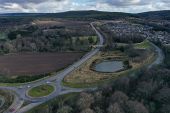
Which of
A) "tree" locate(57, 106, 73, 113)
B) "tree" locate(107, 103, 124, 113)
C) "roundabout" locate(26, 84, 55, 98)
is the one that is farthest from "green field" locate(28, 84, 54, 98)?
"tree" locate(107, 103, 124, 113)

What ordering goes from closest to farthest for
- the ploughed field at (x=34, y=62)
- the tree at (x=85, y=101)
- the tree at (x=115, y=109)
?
1. the tree at (x=115, y=109)
2. the tree at (x=85, y=101)
3. the ploughed field at (x=34, y=62)

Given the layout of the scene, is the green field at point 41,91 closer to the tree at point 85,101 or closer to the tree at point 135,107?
the tree at point 85,101

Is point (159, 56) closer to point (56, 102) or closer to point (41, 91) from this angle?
point (41, 91)

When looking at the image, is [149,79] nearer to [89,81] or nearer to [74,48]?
[89,81]

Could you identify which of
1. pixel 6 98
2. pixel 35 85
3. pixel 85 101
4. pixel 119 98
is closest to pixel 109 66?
pixel 35 85

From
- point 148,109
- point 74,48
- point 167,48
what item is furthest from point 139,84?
point 74,48

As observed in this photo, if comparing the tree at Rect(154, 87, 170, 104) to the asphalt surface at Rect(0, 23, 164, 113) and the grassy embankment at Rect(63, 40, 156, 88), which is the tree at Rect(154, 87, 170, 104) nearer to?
the grassy embankment at Rect(63, 40, 156, 88)

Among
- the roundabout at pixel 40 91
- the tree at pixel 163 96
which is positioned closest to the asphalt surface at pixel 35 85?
the roundabout at pixel 40 91
